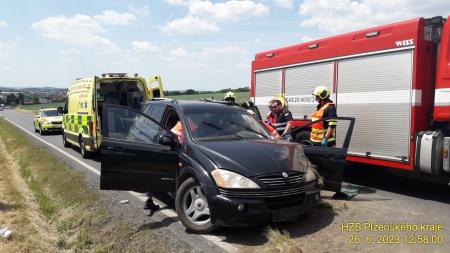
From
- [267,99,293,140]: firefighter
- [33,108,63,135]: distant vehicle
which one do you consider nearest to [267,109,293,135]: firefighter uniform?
[267,99,293,140]: firefighter

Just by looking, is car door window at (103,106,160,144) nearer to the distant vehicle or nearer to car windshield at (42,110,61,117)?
the distant vehicle

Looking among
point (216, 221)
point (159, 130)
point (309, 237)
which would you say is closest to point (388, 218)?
point (309, 237)

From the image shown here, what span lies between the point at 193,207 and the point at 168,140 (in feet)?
2.99

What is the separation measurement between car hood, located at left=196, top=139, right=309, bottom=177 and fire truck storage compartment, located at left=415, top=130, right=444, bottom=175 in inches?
83.4

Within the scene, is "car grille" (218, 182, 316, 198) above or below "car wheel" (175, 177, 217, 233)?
above

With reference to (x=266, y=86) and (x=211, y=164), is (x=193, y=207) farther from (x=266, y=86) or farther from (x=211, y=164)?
(x=266, y=86)

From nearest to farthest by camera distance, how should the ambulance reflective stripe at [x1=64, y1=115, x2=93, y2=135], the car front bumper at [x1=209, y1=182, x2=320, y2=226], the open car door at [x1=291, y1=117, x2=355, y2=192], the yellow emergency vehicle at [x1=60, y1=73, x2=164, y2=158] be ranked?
1. the car front bumper at [x1=209, y1=182, x2=320, y2=226]
2. the open car door at [x1=291, y1=117, x2=355, y2=192]
3. the yellow emergency vehicle at [x1=60, y1=73, x2=164, y2=158]
4. the ambulance reflective stripe at [x1=64, y1=115, x2=93, y2=135]

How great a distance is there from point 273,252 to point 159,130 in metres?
2.26

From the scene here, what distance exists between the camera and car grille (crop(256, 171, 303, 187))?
14.9 feet

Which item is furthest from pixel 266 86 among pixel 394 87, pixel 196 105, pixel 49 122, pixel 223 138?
pixel 49 122

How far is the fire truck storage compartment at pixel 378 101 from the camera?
646cm

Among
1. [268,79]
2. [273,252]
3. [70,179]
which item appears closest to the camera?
[273,252]

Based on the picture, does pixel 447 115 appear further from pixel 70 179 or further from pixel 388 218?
pixel 70 179

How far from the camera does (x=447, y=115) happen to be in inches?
235
